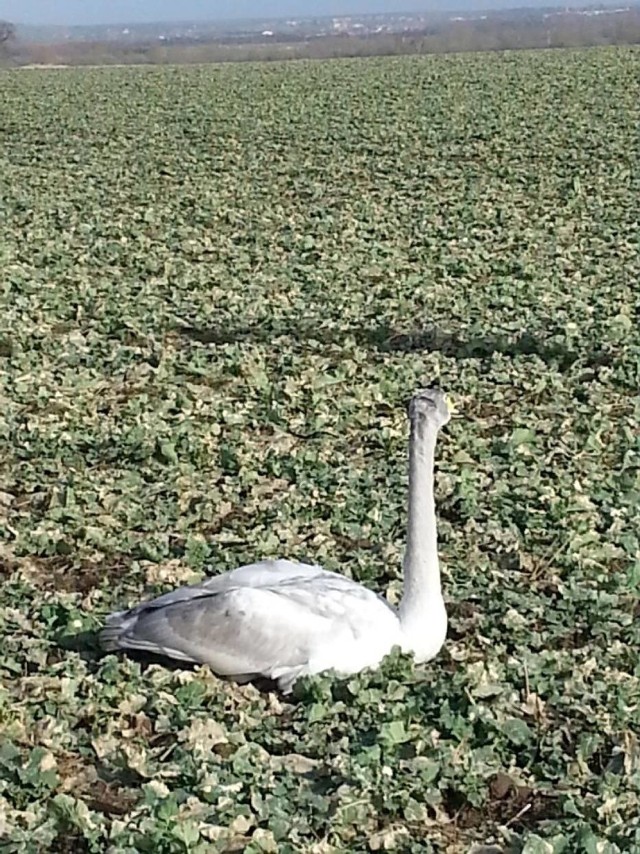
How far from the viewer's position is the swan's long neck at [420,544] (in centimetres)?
498

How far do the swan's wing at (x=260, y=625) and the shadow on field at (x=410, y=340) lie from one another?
15.7 feet

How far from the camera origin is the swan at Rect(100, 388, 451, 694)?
15.9 feet

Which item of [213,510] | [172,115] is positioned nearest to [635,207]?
[213,510]

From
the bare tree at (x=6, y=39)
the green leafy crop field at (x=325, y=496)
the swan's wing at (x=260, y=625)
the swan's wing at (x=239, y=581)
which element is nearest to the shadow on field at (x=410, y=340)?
the green leafy crop field at (x=325, y=496)

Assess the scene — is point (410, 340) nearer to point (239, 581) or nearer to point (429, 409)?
point (429, 409)

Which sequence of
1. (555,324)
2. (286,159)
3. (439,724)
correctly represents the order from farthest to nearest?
(286,159), (555,324), (439,724)

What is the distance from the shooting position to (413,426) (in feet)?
17.3

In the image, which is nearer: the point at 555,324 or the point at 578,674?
the point at 578,674

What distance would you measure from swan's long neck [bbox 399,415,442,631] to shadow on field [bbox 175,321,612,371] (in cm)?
433

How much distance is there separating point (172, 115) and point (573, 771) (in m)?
27.7

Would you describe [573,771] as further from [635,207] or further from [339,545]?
[635,207]

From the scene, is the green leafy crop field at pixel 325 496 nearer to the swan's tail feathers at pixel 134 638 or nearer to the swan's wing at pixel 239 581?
the swan's tail feathers at pixel 134 638

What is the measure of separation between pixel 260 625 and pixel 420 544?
25.3 inches

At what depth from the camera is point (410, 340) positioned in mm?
10219
